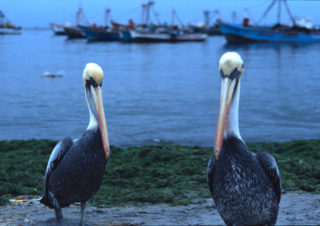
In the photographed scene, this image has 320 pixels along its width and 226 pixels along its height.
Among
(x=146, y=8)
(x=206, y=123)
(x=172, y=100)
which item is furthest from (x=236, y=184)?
(x=146, y=8)

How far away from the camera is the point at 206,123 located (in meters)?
14.0

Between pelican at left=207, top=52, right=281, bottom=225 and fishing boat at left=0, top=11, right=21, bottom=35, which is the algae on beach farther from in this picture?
fishing boat at left=0, top=11, right=21, bottom=35

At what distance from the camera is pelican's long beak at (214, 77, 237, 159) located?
352 cm

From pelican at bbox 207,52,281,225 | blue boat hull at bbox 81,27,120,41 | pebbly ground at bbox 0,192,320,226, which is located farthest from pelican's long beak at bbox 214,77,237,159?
blue boat hull at bbox 81,27,120,41

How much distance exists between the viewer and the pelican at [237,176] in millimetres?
3820

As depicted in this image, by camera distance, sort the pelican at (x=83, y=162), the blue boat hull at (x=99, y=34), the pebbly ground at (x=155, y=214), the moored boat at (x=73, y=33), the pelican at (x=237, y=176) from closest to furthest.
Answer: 1. the pelican at (x=237, y=176)
2. the pelican at (x=83, y=162)
3. the pebbly ground at (x=155, y=214)
4. the blue boat hull at (x=99, y=34)
5. the moored boat at (x=73, y=33)

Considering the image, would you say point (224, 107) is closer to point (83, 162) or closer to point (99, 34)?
point (83, 162)

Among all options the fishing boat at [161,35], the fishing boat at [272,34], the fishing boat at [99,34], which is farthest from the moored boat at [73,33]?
the fishing boat at [272,34]

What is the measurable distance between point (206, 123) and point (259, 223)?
1011cm

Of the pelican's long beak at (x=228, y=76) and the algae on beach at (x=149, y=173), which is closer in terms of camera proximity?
the pelican's long beak at (x=228, y=76)

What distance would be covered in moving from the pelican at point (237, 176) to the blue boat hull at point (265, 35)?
68.0m

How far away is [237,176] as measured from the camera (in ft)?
12.6

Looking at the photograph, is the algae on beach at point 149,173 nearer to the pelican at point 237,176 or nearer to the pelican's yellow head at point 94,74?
the pelican's yellow head at point 94,74

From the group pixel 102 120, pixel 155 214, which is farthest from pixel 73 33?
pixel 102 120
